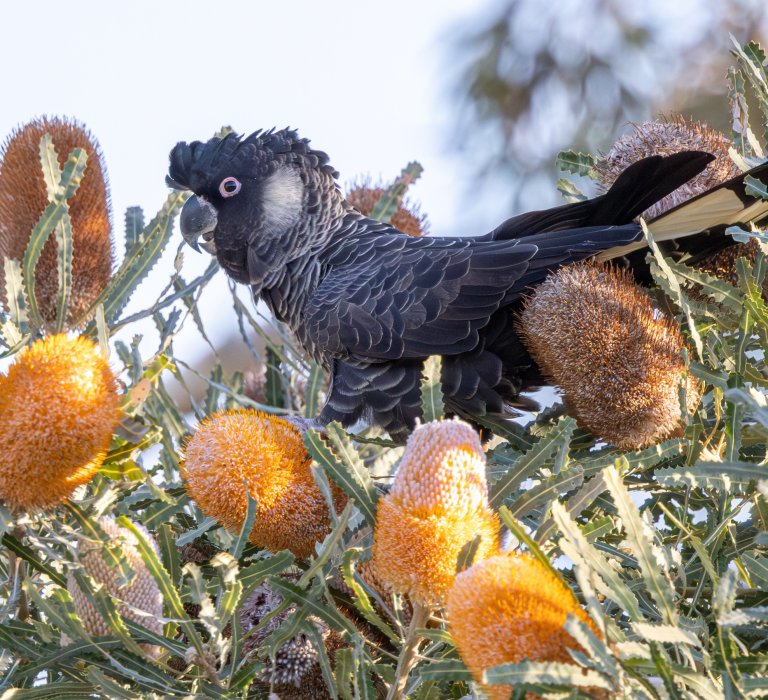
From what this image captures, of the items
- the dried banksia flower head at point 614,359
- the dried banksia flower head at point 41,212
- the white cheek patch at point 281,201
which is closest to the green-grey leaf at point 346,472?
the dried banksia flower head at point 614,359

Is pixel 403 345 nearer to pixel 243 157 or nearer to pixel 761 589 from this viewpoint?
pixel 243 157

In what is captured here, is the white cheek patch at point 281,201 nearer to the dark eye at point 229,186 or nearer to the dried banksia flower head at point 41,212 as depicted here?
the dark eye at point 229,186

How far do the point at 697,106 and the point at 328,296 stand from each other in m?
3.06

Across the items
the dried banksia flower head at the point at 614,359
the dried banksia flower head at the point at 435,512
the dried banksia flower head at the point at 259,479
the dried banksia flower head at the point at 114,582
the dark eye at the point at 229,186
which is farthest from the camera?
the dark eye at the point at 229,186

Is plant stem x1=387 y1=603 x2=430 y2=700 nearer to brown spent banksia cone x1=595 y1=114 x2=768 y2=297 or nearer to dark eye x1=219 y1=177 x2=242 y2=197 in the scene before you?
brown spent banksia cone x1=595 y1=114 x2=768 y2=297

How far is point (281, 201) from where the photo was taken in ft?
12.9

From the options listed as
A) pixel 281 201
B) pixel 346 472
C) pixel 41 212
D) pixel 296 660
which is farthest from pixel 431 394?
pixel 281 201

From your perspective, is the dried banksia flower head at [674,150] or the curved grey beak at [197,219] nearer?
the dried banksia flower head at [674,150]

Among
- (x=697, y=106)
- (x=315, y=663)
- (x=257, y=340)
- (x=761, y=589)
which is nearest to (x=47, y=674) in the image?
(x=315, y=663)

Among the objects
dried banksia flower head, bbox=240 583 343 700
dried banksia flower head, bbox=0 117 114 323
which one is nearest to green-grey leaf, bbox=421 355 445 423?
dried banksia flower head, bbox=240 583 343 700

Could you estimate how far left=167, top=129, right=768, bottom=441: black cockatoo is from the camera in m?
2.76

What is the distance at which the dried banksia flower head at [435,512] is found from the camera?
1.49 meters

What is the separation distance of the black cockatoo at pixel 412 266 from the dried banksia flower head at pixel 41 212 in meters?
0.96

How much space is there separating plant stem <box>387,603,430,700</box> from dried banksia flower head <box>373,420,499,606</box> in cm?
5
